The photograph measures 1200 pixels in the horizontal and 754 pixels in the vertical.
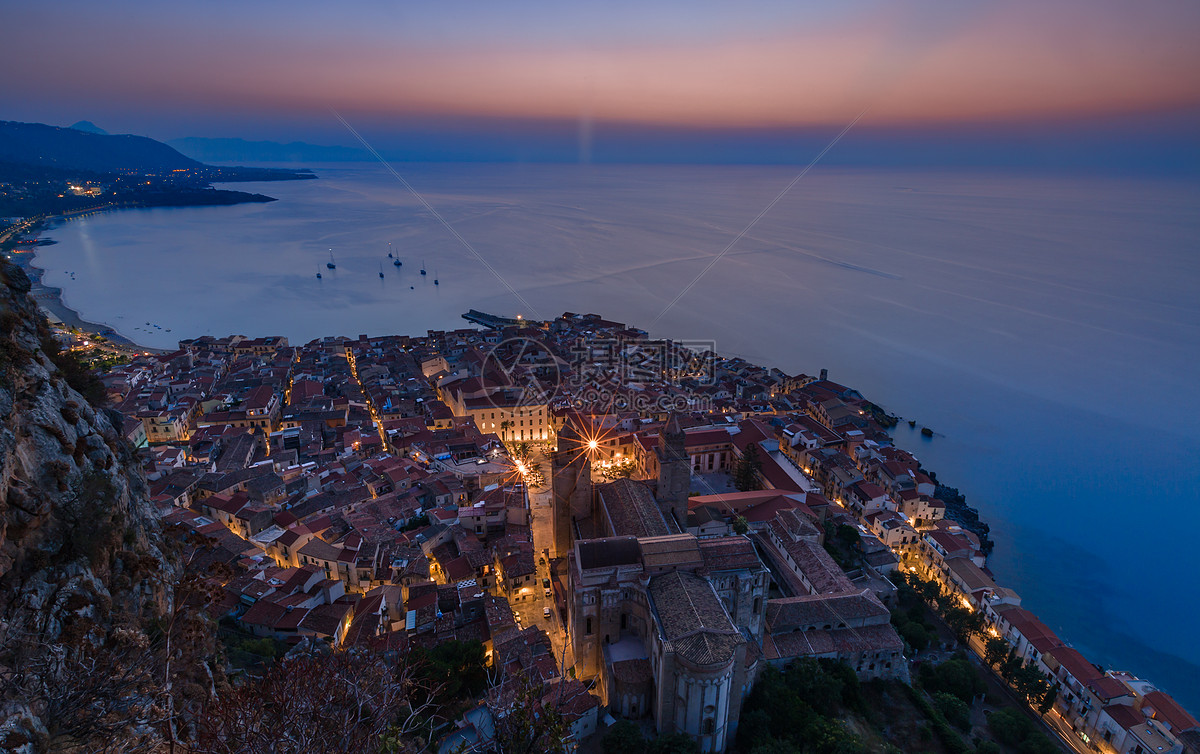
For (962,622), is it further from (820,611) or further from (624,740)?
(624,740)

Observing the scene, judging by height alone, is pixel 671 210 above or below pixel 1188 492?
above

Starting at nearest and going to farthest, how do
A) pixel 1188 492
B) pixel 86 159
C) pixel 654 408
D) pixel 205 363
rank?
pixel 1188 492
pixel 654 408
pixel 205 363
pixel 86 159

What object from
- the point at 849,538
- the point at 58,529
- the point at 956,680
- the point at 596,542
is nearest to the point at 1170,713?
the point at 956,680

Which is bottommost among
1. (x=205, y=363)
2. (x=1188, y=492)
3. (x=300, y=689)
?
(x=1188, y=492)

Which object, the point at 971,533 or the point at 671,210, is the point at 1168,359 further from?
the point at 671,210

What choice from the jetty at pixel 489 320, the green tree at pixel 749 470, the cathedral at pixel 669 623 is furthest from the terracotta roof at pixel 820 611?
the jetty at pixel 489 320

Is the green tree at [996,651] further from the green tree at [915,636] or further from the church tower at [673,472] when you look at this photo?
the church tower at [673,472]

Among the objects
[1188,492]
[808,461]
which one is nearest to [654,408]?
[808,461]
